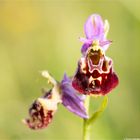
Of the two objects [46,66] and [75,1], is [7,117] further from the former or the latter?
[75,1]

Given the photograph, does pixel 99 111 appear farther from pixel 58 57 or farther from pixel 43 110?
pixel 58 57

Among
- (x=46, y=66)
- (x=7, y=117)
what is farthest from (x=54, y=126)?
(x=46, y=66)

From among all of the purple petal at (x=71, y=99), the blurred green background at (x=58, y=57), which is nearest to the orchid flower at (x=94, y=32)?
the purple petal at (x=71, y=99)

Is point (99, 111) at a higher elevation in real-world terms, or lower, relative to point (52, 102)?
lower

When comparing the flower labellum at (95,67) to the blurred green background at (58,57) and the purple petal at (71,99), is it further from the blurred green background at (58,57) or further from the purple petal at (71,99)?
the blurred green background at (58,57)

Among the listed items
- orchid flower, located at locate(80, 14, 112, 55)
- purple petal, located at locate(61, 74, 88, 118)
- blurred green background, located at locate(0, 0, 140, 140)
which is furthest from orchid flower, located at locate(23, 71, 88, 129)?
blurred green background, located at locate(0, 0, 140, 140)

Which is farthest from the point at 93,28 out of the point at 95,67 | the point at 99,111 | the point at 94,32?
the point at 99,111

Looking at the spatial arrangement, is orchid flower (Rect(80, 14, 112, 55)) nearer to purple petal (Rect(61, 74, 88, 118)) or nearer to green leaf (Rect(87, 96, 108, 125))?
purple petal (Rect(61, 74, 88, 118))

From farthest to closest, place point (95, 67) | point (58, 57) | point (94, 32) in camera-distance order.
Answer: point (58, 57), point (94, 32), point (95, 67)
